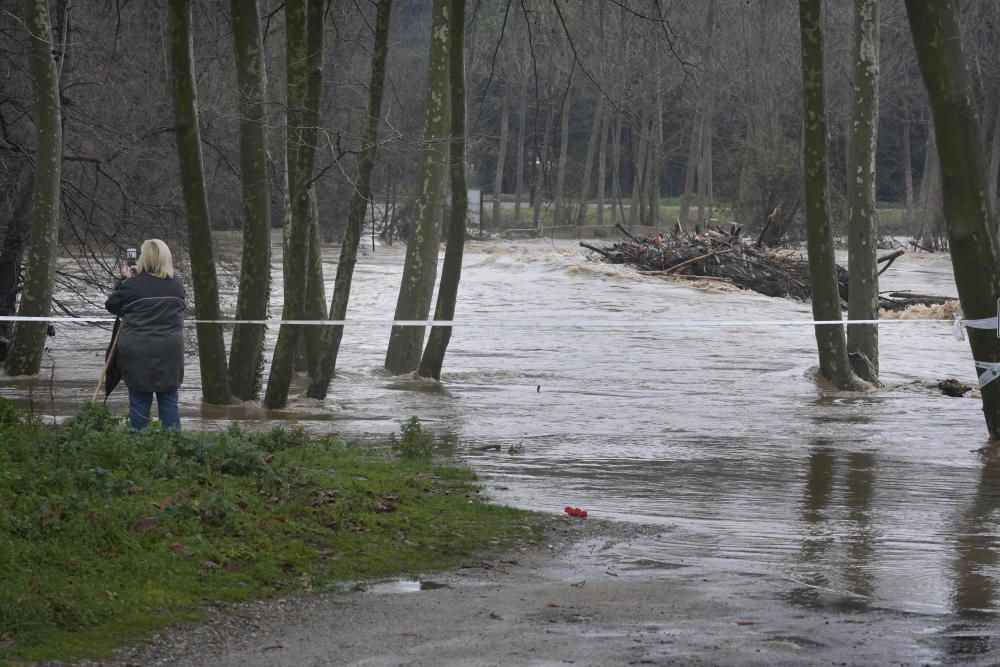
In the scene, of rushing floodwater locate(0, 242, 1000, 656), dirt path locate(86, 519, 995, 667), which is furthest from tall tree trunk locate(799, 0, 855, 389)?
dirt path locate(86, 519, 995, 667)

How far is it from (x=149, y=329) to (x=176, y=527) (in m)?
3.29

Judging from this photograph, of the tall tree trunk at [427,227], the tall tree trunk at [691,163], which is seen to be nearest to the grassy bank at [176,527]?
the tall tree trunk at [427,227]

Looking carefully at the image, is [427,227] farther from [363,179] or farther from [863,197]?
[863,197]

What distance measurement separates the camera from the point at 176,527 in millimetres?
6473

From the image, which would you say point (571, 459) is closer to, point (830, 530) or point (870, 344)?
point (830, 530)

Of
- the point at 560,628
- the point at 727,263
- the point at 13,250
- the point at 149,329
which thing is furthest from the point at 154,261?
the point at 727,263

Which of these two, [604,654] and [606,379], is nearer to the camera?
[604,654]

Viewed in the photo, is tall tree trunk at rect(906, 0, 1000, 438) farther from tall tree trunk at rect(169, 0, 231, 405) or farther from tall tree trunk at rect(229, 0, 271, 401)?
tall tree trunk at rect(169, 0, 231, 405)

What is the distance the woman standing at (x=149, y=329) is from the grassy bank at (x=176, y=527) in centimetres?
88

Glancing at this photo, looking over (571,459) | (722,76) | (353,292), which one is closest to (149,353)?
(571,459)

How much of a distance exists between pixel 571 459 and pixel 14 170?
1047cm

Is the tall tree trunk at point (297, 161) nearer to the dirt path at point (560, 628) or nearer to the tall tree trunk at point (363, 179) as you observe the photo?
the tall tree trunk at point (363, 179)

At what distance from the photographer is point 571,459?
10.9 metres

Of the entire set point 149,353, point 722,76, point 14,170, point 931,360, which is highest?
point 722,76
